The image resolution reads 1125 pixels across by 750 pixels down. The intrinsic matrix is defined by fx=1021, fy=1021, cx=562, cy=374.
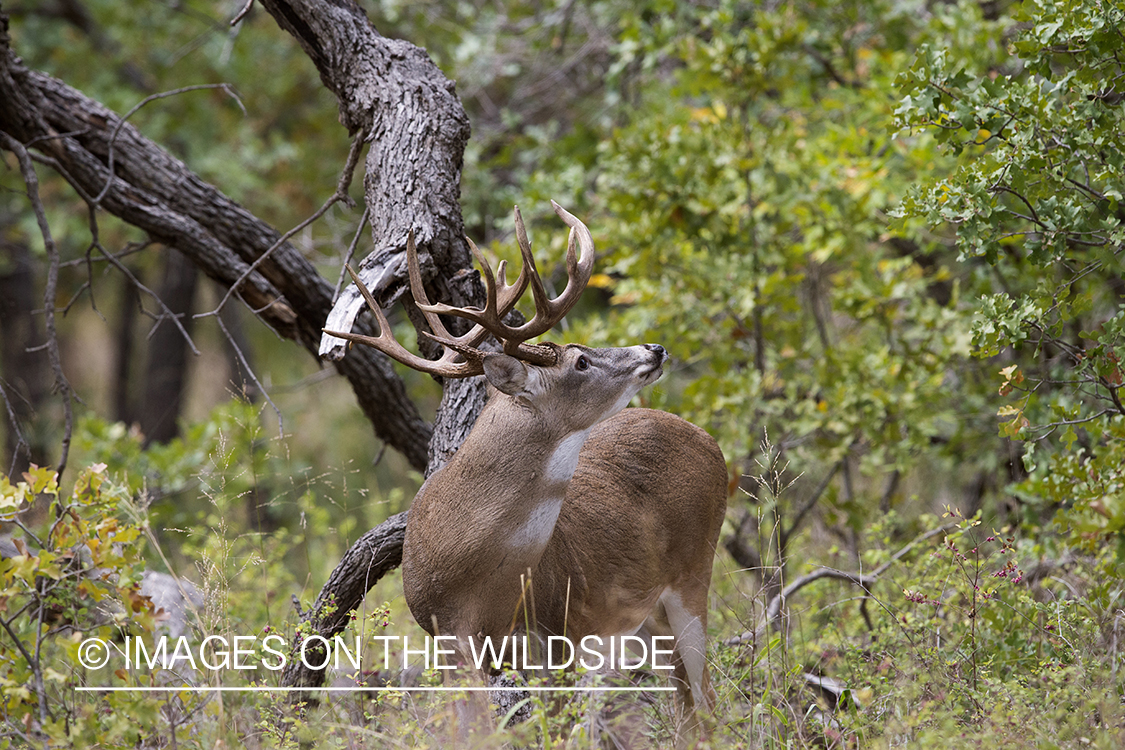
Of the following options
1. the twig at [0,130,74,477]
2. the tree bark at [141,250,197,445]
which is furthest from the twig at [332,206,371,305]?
the tree bark at [141,250,197,445]

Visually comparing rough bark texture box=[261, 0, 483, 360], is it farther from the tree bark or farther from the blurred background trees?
A: the tree bark

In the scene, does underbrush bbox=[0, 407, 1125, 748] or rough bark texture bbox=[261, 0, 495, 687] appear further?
rough bark texture bbox=[261, 0, 495, 687]

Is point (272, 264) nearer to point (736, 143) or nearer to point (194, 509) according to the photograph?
point (736, 143)

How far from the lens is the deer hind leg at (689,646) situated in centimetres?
438

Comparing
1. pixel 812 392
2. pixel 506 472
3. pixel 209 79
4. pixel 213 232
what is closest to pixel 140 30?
pixel 209 79

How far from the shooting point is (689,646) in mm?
4492

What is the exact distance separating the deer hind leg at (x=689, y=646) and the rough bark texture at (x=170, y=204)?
2003mm

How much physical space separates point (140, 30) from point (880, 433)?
8.57 m

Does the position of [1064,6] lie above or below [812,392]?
above

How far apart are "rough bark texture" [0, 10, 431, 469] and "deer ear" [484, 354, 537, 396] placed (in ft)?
5.90

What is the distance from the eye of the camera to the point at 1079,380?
159 inches

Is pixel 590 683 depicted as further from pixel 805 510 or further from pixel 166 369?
pixel 166 369

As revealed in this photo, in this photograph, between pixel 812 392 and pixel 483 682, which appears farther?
pixel 812 392

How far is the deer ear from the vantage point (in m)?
3.65
